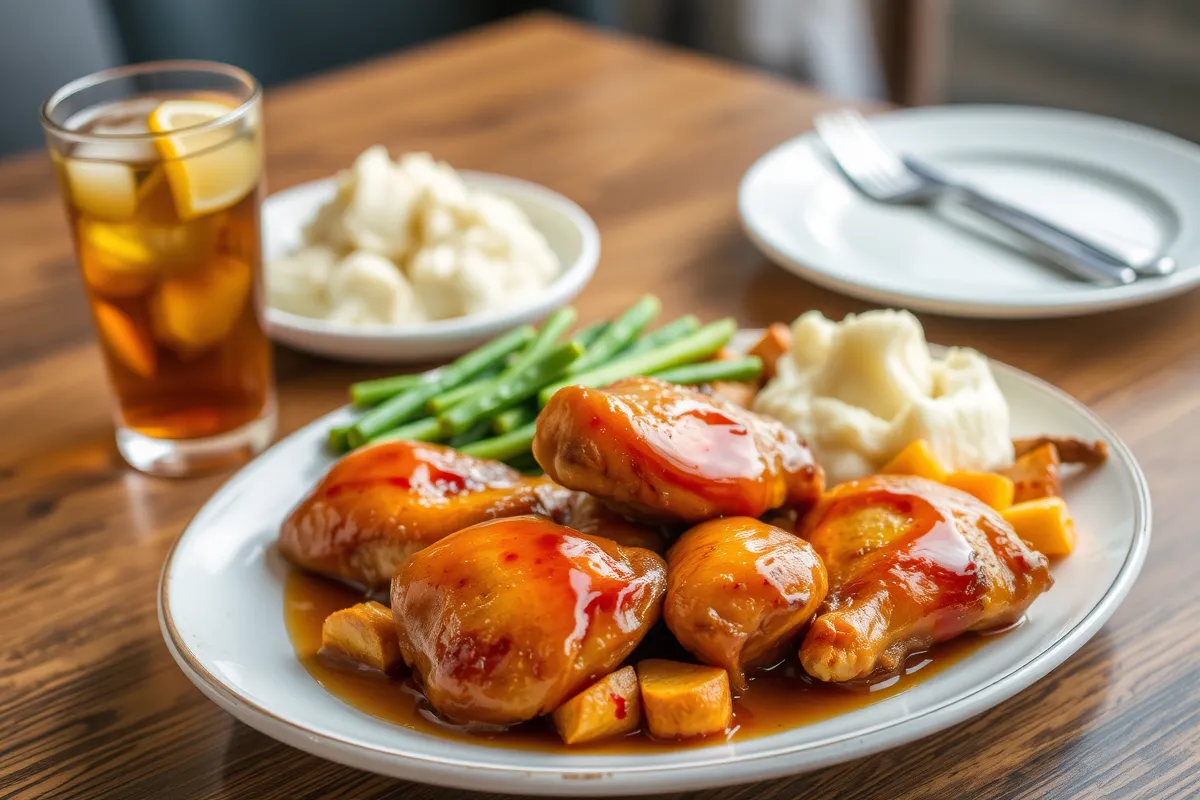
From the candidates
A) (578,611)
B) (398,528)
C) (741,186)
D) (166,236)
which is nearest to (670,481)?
(578,611)

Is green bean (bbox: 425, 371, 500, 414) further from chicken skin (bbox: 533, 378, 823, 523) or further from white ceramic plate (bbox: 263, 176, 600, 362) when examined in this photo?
chicken skin (bbox: 533, 378, 823, 523)

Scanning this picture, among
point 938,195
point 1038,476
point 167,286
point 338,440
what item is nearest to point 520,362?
point 338,440

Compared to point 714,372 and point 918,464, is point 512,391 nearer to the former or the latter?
point 714,372

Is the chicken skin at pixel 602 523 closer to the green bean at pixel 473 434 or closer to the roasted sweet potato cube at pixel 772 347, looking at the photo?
the green bean at pixel 473 434

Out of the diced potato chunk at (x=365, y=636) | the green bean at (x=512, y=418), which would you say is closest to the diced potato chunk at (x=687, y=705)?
the diced potato chunk at (x=365, y=636)

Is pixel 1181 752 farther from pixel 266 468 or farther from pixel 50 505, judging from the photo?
pixel 50 505

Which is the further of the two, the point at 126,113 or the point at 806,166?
the point at 806,166
